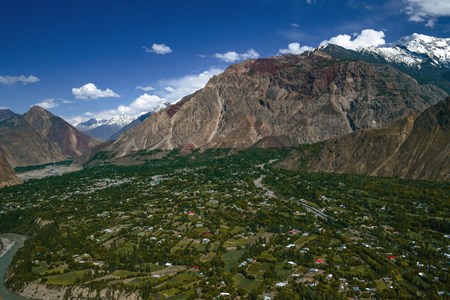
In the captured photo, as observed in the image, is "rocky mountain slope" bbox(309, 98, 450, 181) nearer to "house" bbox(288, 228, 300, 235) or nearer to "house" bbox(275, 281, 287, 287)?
"house" bbox(288, 228, 300, 235)

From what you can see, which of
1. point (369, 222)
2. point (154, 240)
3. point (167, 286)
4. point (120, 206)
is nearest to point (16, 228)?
point (120, 206)

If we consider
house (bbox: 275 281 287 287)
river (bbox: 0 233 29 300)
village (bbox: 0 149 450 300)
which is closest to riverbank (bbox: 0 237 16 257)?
river (bbox: 0 233 29 300)

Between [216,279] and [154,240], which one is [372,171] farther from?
[216,279]

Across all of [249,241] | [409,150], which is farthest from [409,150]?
[249,241]

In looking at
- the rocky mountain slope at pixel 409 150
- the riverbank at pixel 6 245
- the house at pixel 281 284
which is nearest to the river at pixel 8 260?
the riverbank at pixel 6 245

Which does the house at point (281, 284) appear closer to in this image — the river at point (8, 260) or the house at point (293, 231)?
the house at point (293, 231)

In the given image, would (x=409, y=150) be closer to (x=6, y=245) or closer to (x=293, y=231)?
(x=293, y=231)
